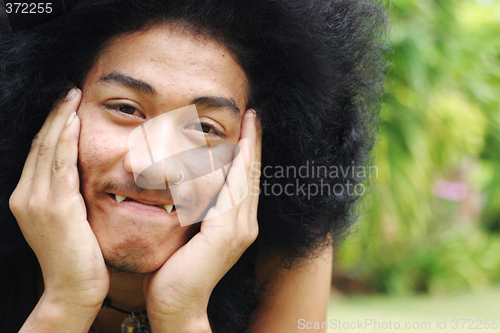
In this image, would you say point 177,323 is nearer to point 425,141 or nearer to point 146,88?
point 146,88

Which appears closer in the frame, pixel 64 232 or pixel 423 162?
pixel 64 232

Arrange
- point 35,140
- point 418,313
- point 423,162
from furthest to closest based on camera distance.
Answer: point 423,162 < point 418,313 < point 35,140

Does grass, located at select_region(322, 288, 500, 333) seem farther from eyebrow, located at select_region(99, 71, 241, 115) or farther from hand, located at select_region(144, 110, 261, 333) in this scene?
eyebrow, located at select_region(99, 71, 241, 115)

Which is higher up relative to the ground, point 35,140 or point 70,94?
point 70,94

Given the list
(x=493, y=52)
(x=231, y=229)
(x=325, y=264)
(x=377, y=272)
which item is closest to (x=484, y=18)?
(x=493, y=52)

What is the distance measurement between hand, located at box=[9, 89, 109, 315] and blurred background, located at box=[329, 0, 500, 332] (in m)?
4.21

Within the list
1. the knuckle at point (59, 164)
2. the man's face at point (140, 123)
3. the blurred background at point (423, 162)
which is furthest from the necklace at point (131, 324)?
the blurred background at point (423, 162)

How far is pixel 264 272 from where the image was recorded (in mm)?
2307

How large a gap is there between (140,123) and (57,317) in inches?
32.1

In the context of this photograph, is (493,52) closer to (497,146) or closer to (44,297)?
(497,146)

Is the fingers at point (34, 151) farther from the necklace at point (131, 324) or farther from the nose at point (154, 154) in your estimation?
the necklace at point (131, 324)

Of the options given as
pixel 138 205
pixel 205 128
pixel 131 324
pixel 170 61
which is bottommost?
pixel 131 324

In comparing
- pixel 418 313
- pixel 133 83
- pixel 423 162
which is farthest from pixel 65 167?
pixel 423 162

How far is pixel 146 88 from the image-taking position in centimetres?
165
